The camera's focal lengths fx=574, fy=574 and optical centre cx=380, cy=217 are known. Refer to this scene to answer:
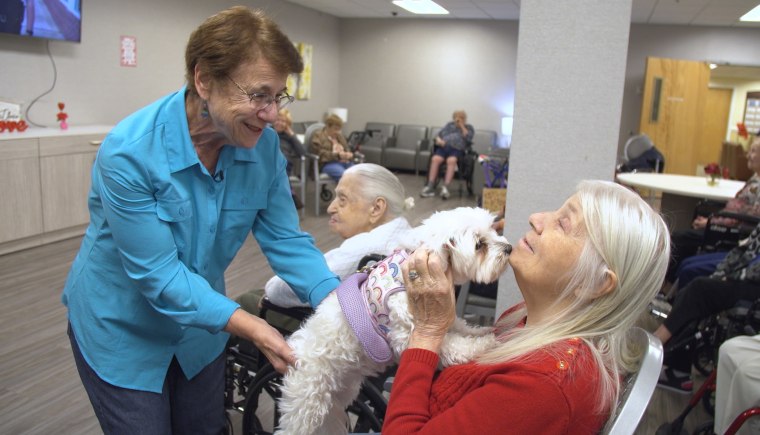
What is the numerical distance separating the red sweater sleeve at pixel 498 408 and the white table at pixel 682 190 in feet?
13.7

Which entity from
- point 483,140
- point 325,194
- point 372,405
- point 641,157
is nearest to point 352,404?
point 372,405

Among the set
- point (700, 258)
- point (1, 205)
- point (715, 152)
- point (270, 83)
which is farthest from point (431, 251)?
point (715, 152)

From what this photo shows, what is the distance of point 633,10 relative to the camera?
905cm

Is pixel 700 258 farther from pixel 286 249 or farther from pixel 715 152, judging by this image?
pixel 715 152

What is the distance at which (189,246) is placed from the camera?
1.37 metres

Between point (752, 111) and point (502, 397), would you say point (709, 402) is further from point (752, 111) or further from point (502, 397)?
point (752, 111)

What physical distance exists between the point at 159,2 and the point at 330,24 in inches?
202

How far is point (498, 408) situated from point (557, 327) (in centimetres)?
28

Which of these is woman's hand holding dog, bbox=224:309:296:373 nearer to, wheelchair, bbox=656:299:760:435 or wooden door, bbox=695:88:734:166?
wheelchair, bbox=656:299:760:435

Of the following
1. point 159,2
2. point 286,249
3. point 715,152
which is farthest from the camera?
point 715,152

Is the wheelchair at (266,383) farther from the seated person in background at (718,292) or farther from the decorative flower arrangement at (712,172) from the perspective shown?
the decorative flower arrangement at (712,172)

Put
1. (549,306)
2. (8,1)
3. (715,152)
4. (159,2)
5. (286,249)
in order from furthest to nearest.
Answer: (715,152), (159,2), (8,1), (286,249), (549,306)

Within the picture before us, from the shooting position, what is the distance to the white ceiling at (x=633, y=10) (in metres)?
8.45

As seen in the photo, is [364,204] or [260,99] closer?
[260,99]
